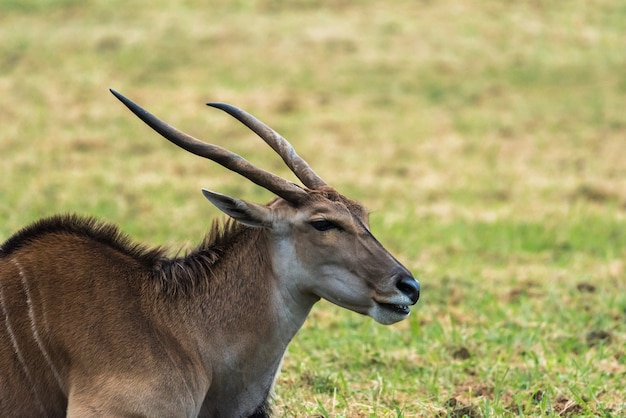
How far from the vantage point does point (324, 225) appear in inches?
192

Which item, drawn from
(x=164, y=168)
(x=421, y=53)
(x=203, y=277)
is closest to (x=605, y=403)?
(x=203, y=277)

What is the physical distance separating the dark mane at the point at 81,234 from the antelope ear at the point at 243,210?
0.50m

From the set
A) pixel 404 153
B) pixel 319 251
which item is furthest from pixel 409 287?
pixel 404 153

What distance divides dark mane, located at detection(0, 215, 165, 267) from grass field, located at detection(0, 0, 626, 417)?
1155mm

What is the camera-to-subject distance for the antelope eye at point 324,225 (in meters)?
4.88

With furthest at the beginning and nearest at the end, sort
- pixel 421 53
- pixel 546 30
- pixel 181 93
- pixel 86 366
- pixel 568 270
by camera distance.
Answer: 1. pixel 546 30
2. pixel 421 53
3. pixel 181 93
4. pixel 568 270
5. pixel 86 366

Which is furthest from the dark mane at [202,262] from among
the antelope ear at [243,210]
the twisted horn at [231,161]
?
the twisted horn at [231,161]

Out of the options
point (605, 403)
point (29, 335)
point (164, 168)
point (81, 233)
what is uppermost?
point (81, 233)

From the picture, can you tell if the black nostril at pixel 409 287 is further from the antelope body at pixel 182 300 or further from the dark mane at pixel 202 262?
the dark mane at pixel 202 262

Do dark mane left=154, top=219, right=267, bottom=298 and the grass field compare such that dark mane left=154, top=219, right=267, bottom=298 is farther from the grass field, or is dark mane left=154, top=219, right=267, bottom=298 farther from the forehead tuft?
the grass field

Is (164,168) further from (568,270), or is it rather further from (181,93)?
(568,270)

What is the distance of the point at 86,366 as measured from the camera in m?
4.68

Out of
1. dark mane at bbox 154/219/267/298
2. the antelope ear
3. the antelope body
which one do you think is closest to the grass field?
the antelope body

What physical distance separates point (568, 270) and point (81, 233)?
19.8ft
